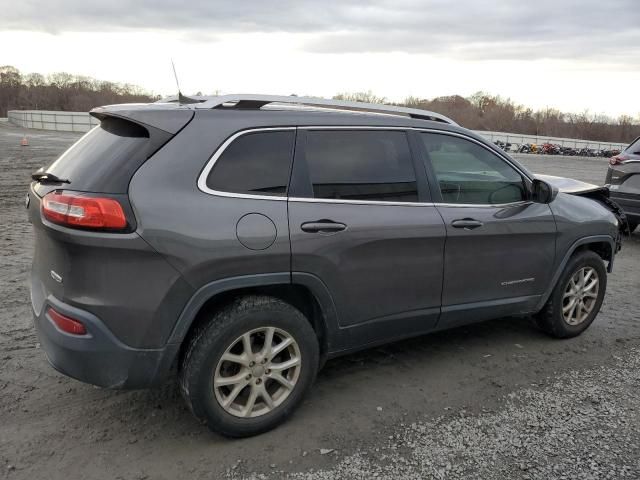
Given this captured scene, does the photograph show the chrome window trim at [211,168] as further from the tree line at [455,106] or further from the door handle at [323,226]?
the tree line at [455,106]

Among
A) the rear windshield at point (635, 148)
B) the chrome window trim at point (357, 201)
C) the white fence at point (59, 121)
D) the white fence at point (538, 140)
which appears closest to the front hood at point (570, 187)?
the chrome window trim at point (357, 201)

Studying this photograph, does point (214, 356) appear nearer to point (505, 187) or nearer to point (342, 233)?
point (342, 233)

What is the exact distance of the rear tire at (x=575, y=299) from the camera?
15.0 feet

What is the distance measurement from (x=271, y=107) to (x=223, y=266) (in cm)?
109

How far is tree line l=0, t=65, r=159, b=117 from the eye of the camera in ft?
234

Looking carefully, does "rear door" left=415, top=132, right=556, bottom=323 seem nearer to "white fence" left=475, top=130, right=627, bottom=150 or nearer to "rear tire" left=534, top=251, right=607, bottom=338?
"rear tire" left=534, top=251, right=607, bottom=338

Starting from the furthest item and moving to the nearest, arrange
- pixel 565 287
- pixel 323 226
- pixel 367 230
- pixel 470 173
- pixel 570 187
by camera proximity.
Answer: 1. pixel 570 187
2. pixel 565 287
3. pixel 470 173
4. pixel 367 230
5. pixel 323 226

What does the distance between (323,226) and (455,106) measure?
80489 mm

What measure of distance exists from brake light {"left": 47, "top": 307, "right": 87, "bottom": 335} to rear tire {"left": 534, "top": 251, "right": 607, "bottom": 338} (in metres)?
3.60

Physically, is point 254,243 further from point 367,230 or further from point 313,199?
point 367,230

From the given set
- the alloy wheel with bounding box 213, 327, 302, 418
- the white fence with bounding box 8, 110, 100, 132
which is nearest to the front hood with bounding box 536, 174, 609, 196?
the alloy wheel with bounding box 213, 327, 302, 418

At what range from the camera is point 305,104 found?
3.57m

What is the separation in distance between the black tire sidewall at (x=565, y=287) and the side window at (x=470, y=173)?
0.82 metres

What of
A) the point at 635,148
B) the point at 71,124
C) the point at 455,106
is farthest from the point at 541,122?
the point at 635,148
